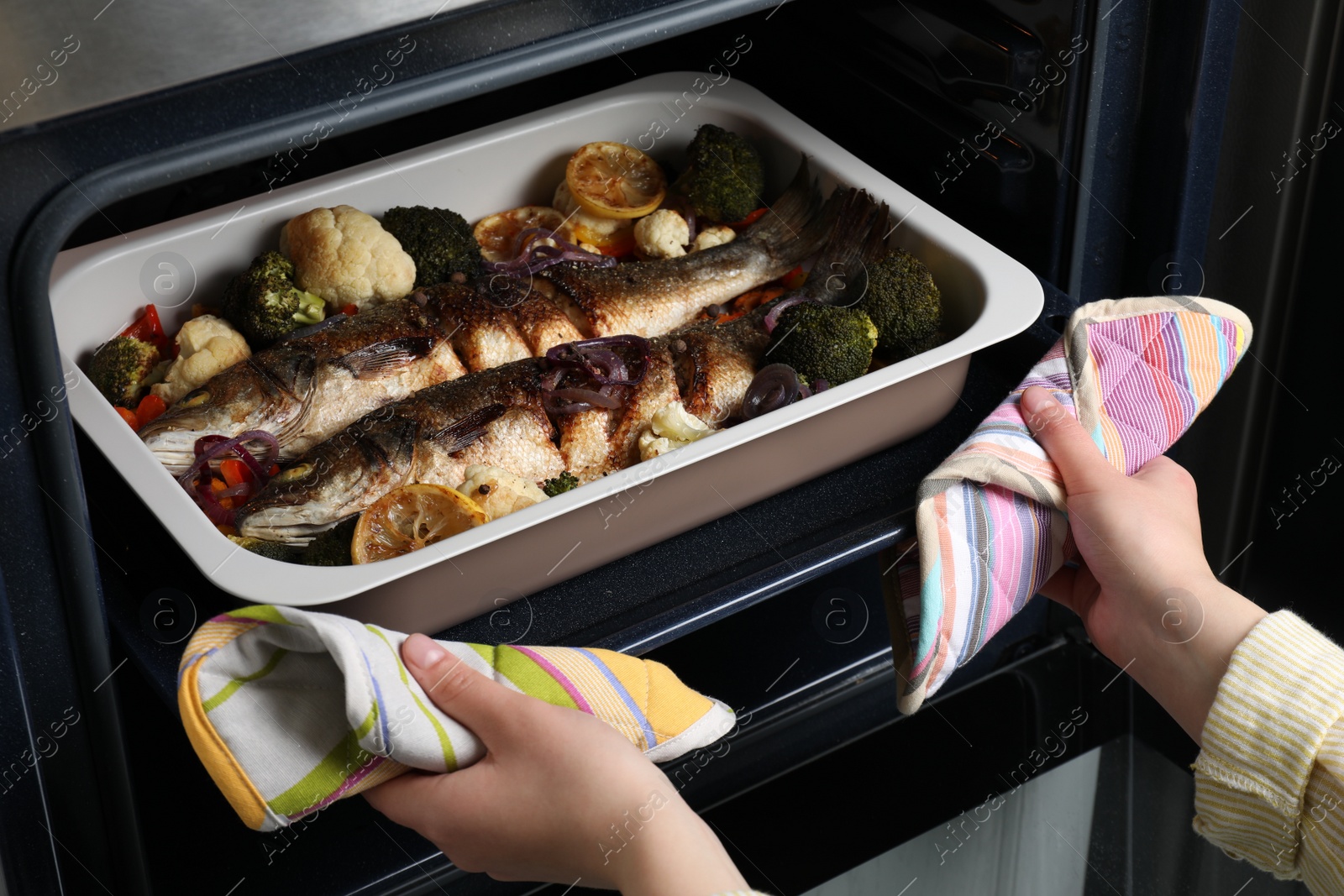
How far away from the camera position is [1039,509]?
1089 millimetres

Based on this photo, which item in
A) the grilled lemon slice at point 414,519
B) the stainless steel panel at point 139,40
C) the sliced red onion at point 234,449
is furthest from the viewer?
the sliced red onion at point 234,449

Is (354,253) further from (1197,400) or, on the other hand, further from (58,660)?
(1197,400)

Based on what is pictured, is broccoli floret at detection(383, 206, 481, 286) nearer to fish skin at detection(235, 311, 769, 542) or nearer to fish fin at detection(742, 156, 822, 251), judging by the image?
fish skin at detection(235, 311, 769, 542)

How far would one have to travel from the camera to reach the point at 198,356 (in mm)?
1227

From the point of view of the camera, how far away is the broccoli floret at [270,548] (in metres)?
1.06

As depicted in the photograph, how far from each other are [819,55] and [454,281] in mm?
530

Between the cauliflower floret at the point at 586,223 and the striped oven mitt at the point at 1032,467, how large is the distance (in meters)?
0.53

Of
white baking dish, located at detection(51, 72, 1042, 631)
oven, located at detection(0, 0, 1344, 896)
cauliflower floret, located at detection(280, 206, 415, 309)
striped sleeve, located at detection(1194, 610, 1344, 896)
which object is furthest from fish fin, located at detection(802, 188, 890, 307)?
striped sleeve, located at detection(1194, 610, 1344, 896)

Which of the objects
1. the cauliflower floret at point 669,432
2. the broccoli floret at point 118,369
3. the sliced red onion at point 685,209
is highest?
the broccoli floret at point 118,369

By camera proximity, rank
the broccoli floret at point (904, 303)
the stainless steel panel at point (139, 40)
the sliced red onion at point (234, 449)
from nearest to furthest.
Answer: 1. the stainless steel panel at point (139, 40)
2. the sliced red onion at point (234, 449)
3. the broccoli floret at point (904, 303)

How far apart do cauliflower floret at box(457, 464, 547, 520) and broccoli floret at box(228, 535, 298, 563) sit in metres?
0.16

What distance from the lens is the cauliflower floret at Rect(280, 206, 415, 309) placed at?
128 centimetres

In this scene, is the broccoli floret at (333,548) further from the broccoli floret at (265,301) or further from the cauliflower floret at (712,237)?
the cauliflower floret at (712,237)

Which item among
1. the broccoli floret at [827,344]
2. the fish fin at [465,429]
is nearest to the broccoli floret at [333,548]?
the fish fin at [465,429]
